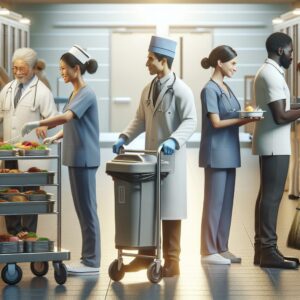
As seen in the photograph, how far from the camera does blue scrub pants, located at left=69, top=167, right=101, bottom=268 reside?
7184 millimetres

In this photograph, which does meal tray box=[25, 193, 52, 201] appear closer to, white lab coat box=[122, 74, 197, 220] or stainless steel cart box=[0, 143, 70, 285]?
stainless steel cart box=[0, 143, 70, 285]

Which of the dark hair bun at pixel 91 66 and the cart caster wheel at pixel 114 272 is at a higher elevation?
the dark hair bun at pixel 91 66

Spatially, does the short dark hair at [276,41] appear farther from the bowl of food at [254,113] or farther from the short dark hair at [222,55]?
the bowl of food at [254,113]

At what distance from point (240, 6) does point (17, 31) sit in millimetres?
8392

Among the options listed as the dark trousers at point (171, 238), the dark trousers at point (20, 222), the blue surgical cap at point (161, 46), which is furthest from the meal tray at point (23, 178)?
the blue surgical cap at point (161, 46)

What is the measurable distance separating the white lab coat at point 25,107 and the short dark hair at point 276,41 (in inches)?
67.1

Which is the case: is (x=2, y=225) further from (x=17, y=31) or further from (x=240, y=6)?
(x=240, y=6)

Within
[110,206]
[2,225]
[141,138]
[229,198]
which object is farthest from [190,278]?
[141,138]

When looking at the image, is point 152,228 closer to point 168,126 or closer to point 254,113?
point 168,126

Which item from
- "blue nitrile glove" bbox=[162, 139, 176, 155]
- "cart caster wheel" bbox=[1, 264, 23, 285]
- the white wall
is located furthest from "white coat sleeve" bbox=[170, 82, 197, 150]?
the white wall

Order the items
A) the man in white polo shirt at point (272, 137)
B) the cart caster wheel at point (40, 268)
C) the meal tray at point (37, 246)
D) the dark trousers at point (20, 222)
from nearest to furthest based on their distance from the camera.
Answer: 1. the meal tray at point (37, 246)
2. the cart caster wheel at point (40, 268)
3. the man in white polo shirt at point (272, 137)
4. the dark trousers at point (20, 222)

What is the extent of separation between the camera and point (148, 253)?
7156 millimetres

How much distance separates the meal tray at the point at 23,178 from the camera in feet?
22.7

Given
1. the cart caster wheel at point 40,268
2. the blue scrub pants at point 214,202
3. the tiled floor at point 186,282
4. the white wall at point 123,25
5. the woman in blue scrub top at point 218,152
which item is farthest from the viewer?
the white wall at point 123,25
